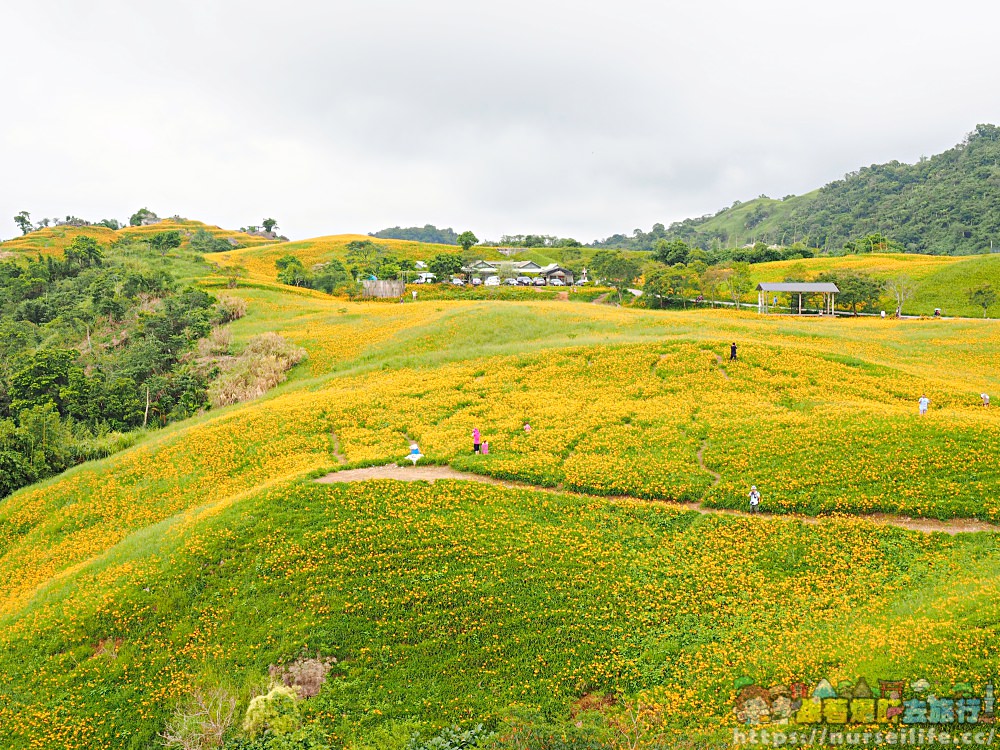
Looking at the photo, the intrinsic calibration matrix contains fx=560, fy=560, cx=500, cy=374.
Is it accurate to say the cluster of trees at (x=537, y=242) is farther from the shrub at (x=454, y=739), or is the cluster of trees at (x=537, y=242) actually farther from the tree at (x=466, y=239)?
the shrub at (x=454, y=739)

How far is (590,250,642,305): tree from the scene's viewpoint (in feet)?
338

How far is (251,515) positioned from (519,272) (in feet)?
318

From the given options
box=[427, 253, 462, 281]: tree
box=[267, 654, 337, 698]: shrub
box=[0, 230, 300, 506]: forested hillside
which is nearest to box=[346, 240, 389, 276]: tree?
box=[427, 253, 462, 281]: tree

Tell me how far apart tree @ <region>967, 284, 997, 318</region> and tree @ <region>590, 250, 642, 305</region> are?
4908 centimetres

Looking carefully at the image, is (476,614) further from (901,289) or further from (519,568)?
(901,289)

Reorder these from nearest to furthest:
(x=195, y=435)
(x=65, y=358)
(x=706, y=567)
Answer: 1. (x=706, y=567)
2. (x=195, y=435)
3. (x=65, y=358)

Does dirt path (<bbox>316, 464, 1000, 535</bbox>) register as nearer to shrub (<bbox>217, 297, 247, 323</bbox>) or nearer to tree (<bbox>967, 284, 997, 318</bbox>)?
shrub (<bbox>217, 297, 247, 323</bbox>)


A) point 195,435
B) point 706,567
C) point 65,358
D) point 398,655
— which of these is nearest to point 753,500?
point 706,567

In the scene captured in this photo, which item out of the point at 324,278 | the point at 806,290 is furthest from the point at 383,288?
the point at 806,290

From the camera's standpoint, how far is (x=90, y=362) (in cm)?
6525

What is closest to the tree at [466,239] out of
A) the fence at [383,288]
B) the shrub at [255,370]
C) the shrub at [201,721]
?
the fence at [383,288]

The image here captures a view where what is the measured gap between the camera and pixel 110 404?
176ft

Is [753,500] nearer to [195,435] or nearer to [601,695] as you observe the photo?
[601,695]

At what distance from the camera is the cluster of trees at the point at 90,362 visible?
149 ft
